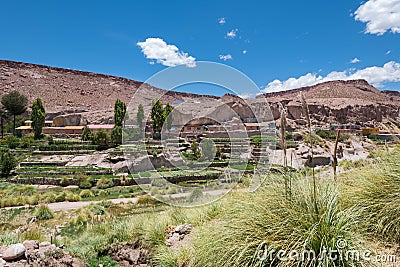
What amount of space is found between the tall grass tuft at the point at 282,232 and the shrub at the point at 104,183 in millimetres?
25264

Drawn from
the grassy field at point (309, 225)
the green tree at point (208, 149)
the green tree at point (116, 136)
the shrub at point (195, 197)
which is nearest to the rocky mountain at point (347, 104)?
the green tree at point (208, 149)

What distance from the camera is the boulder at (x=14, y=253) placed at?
397 cm

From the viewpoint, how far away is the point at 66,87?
9525 cm

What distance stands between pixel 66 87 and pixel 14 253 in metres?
102

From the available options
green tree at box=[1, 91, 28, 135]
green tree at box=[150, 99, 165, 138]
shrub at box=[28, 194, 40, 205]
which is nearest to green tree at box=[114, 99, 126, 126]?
green tree at box=[150, 99, 165, 138]

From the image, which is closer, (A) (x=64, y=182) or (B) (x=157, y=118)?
(A) (x=64, y=182)

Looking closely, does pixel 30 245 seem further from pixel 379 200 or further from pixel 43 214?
pixel 43 214

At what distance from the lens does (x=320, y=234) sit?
2.22 meters

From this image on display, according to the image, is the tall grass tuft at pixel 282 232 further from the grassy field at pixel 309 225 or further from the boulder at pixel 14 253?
the boulder at pixel 14 253

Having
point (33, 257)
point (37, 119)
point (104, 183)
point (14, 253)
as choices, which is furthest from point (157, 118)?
point (14, 253)

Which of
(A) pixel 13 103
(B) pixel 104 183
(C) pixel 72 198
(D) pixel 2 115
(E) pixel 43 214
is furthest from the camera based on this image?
(A) pixel 13 103

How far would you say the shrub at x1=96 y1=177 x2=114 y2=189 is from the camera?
85.8 ft

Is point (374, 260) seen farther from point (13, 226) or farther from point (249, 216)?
point (13, 226)

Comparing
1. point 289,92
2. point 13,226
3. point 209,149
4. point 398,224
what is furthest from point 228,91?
point 289,92
